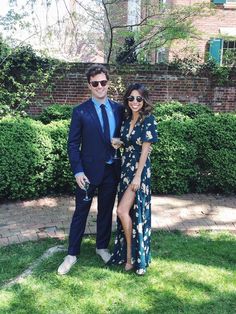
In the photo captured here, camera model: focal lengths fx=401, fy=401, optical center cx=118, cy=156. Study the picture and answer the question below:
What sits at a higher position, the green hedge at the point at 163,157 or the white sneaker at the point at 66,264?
the green hedge at the point at 163,157

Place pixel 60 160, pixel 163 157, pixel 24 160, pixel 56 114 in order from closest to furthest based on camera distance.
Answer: pixel 24 160 → pixel 60 160 → pixel 163 157 → pixel 56 114

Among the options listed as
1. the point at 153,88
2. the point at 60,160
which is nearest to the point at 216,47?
the point at 153,88

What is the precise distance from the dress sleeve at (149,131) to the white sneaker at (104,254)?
1.18m

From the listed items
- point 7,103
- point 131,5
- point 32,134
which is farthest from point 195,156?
point 131,5

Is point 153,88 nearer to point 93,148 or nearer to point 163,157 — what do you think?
point 163,157

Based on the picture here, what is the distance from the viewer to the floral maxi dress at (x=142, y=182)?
3.22 metres

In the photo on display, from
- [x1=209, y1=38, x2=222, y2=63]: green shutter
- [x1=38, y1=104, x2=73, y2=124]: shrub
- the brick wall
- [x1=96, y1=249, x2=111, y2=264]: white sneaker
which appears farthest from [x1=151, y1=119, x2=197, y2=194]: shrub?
[x1=209, y1=38, x2=222, y2=63]: green shutter

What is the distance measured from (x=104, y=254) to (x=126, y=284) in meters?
0.49

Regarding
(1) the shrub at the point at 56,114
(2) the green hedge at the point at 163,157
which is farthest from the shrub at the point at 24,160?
(1) the shrub at the point at 56,114

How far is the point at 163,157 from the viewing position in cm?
561

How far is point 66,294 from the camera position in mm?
3088

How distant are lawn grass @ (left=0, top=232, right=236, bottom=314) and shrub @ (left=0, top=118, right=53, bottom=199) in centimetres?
131

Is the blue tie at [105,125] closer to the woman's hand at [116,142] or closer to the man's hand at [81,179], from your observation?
the woman's hand at [116,142]

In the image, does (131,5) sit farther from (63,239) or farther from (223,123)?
(63,239)
